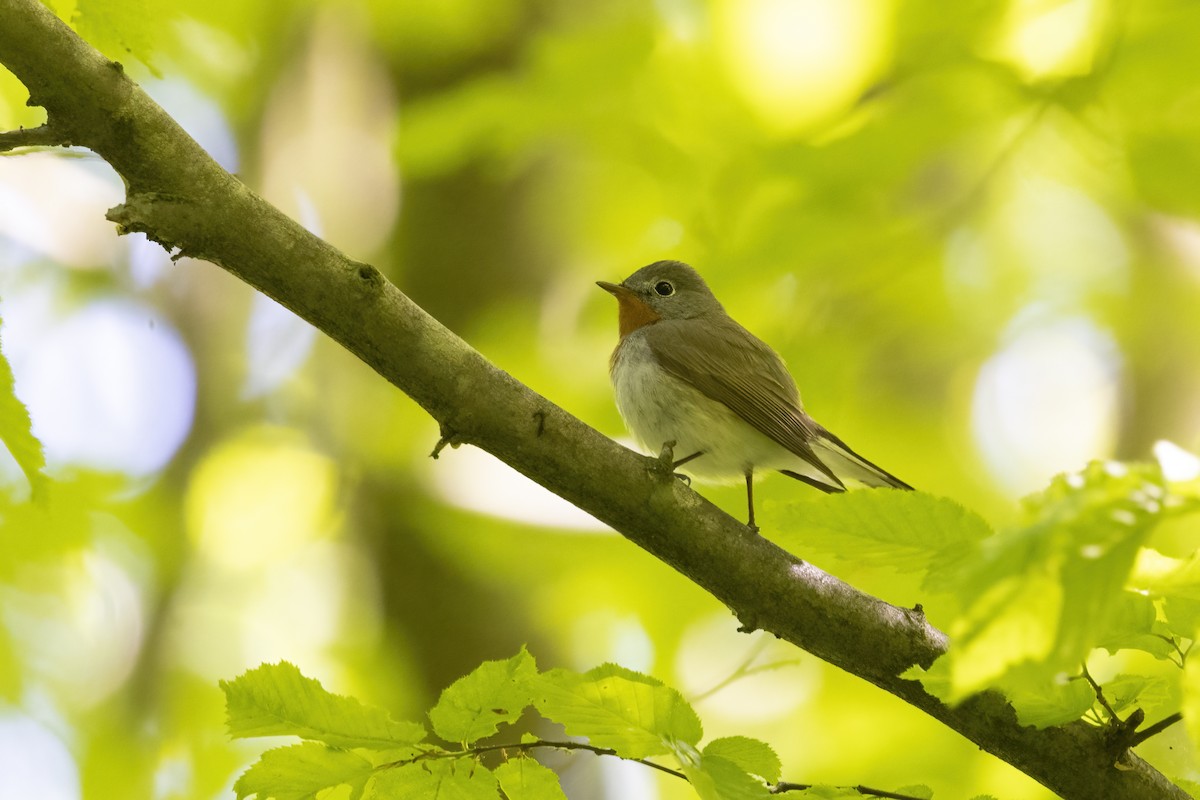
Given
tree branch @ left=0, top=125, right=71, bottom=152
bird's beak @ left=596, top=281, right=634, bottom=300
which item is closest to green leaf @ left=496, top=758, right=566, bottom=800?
tree branch @ left=0, top=125, right=71, bottom=152

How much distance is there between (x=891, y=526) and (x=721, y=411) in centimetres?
260

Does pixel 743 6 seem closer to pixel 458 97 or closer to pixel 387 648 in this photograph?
pixel 458 97

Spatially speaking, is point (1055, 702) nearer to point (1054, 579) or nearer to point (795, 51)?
point (1054, 579)

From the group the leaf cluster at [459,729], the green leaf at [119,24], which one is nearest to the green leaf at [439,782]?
the leaf cluster at [459,729]

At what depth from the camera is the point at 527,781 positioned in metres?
1.94

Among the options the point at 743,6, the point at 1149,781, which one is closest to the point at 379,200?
the point at 743,6

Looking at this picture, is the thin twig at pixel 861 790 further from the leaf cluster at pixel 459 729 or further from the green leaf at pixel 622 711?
the green leaf at pixel 622 711

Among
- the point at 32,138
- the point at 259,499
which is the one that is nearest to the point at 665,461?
the point at 32,138

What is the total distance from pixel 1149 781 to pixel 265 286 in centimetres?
212

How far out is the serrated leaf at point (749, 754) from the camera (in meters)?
1.94

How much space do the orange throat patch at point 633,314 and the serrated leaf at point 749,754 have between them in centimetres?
322

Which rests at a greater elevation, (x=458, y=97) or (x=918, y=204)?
(x=918, y=204)

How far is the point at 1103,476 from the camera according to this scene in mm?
1110

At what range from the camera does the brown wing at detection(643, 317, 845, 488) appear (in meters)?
4.13
